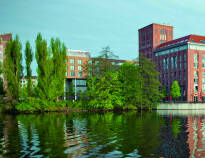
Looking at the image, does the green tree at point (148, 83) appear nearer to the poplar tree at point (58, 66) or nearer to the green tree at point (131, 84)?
the green tree at point (131, 84)

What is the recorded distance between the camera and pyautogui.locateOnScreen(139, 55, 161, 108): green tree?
67.8m

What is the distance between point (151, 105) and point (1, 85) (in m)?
37.0

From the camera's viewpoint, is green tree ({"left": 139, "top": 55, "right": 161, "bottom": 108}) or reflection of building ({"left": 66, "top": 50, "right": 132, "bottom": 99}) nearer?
green tree ({"left": 139, "top": 55, "right": 161, "bottom": 108})

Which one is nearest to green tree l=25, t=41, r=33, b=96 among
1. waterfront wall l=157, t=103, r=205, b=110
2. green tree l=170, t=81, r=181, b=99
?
waterfront wall l=157, t=103, r=205, b=110

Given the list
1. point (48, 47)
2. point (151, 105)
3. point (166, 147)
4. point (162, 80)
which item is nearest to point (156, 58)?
Answer: point (162, 80)

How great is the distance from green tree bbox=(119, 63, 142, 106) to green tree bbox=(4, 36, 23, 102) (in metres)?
25.1

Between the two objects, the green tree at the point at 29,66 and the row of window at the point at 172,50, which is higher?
the row of window at the point at 172,50

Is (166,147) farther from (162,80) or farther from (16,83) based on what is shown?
(162,80)

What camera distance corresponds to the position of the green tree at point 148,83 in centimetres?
6775

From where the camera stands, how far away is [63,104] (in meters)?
58.2

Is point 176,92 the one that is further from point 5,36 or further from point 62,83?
point 5,36

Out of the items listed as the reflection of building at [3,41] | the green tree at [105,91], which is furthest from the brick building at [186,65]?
the reflection of building at [3,41]

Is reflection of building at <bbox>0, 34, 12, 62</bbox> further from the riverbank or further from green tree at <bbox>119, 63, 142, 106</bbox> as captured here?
the riverbank

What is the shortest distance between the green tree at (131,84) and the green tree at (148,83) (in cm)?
156
